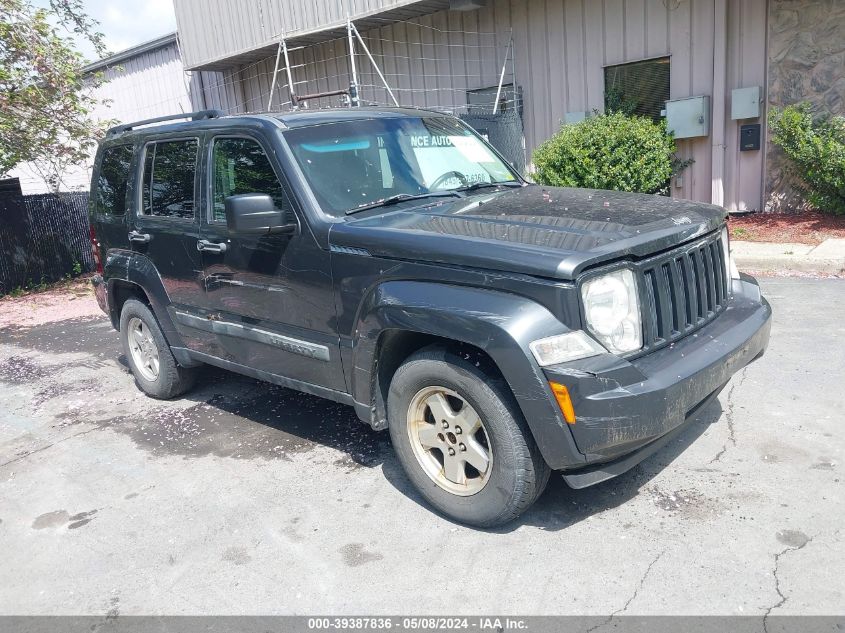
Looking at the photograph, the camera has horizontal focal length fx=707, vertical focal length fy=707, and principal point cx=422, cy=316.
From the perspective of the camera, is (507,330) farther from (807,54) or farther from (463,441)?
(807,54)

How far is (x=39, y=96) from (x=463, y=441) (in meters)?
10.6

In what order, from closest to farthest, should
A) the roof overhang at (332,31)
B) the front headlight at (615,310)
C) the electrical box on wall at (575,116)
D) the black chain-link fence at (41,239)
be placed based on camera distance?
the front headlight at (615,310), the electrical box on wall at (575,116), the black chain-link fence at (41,239), the roof overhang at (332,31)

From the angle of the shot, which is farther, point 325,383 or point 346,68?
point 346,68

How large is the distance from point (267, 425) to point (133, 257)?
1654 mm

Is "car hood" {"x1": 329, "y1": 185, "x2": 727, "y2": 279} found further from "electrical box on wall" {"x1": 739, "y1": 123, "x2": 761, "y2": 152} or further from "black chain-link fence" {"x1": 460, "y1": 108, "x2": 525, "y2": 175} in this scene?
"black chain-link fence" {"x1": 460, "y1": 108, "x2": 525, "y2": 175}

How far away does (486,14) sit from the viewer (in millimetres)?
12133

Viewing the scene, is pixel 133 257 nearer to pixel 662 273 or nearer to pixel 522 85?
pixel 662 273

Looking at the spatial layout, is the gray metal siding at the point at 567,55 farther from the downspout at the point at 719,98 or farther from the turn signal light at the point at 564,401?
the turn signal light at the point at 564,401

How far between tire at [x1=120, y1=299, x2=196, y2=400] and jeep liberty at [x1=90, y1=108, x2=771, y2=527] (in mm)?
294

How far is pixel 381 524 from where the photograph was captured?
356 centimetres

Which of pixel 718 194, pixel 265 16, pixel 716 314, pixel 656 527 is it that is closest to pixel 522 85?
pixel 718 194

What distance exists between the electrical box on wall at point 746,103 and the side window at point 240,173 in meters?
7.91

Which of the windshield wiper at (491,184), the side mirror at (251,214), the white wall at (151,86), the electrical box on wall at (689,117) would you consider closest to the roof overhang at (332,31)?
the white wall at (151,86)

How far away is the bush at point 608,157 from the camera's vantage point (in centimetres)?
959
